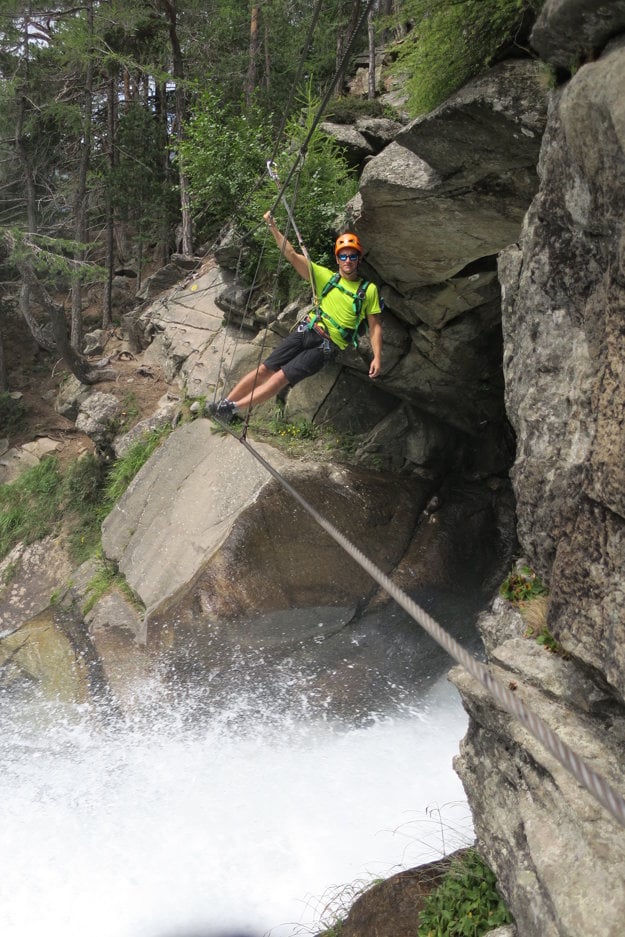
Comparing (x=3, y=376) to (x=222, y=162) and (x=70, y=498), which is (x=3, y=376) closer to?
(x=70, y=498)

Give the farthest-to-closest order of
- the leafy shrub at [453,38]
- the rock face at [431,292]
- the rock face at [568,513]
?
the rock face at [431,292], the leafy shrub at [453,38], the rock face at [568,513]

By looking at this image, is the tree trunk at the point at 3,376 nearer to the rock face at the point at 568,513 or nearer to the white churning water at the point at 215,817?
the white churning water at the point at 215,817

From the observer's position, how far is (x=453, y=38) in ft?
18.9

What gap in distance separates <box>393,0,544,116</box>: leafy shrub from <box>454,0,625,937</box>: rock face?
156cm

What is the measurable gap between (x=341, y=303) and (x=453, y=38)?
280cm

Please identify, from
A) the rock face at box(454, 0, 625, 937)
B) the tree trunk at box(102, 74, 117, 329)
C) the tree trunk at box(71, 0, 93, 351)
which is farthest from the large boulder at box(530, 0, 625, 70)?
the tree trunk at box(102, 74, 117, 329)

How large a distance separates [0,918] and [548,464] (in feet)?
18.6

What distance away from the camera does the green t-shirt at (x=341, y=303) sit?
779 cm

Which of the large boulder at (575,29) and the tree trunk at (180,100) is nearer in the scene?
the large boulder at (575,29)

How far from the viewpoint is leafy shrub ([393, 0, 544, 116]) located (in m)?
5.41

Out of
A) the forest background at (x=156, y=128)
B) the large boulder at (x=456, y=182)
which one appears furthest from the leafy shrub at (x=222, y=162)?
the large boulder at (x=456, y=182)

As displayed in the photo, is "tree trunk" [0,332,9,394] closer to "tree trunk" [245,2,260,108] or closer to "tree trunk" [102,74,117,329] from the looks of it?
"tree trunk" [102,74,117,329]

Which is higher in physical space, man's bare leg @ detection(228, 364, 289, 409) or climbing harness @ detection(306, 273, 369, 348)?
climbing harness @ detection(306, 273, 369, 348)

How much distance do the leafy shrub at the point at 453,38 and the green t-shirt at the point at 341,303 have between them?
192 cm
